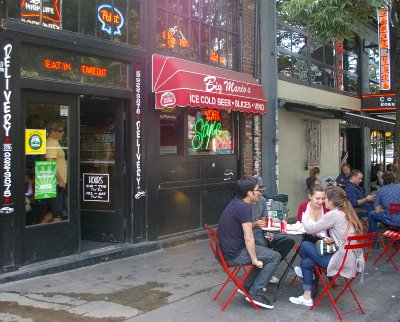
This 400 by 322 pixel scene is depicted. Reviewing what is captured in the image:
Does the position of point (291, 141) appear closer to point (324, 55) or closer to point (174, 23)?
point (324, 55)

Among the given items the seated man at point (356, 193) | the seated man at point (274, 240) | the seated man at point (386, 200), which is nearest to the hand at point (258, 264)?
the seated man at point (274, 240)

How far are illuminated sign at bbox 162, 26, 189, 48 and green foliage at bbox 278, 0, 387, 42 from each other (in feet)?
6.68

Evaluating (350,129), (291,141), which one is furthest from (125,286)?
(350,129)

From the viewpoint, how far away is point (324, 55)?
559 inches

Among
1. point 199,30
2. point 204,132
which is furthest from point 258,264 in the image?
point 199,30

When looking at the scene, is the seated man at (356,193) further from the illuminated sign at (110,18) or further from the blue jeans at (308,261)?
the illuminated sign at (110,18)

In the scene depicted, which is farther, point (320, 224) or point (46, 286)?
point (46, 286)

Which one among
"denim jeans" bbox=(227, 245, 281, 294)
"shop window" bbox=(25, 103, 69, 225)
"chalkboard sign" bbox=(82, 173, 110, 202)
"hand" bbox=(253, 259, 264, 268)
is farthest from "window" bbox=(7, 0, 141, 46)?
"hand" bbox=(253, 259, 264, 268)

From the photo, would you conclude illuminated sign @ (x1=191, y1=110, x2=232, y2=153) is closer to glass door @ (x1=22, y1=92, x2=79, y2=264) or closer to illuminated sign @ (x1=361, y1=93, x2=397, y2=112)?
glass door @ (x1=22, y1=92, x2=79, y2=264)

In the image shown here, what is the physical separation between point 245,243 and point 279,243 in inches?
40.3

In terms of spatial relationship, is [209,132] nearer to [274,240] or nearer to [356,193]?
[356,193]

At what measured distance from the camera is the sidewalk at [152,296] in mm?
4852

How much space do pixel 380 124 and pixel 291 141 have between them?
3282 millimetres

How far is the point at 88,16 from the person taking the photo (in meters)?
7.15
